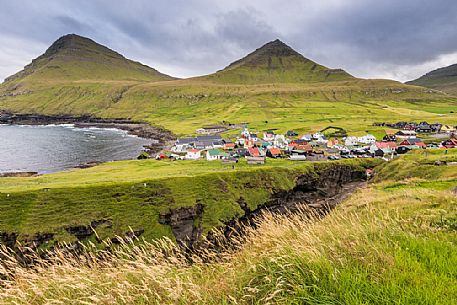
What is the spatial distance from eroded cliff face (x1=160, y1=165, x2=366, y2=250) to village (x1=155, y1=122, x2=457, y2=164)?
1427cm

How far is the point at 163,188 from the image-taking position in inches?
2066

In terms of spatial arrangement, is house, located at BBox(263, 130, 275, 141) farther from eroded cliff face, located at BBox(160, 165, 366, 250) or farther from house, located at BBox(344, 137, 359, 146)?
eroded cliff face, located at BBox(160, 165, 366, 250)

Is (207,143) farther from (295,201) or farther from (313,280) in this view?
(313,280)

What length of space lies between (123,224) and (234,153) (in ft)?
211

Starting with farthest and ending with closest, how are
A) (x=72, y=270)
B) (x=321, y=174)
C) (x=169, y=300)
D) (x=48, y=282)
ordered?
(x=321, y=174)
(x=72, y=270)
(x=48, y=282)
(x=169, y=300)

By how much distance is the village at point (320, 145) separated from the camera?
9919 centimetres

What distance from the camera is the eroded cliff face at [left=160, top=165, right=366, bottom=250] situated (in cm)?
4709

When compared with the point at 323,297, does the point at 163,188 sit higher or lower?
lower

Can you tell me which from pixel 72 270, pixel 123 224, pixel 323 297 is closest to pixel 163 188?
pixel 123 224

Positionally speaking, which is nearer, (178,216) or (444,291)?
(444,291)

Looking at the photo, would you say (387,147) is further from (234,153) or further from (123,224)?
(123,224)

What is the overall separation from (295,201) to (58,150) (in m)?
115

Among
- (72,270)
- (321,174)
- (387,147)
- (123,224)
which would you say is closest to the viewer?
(72,270)

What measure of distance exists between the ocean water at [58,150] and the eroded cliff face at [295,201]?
68.7 m
